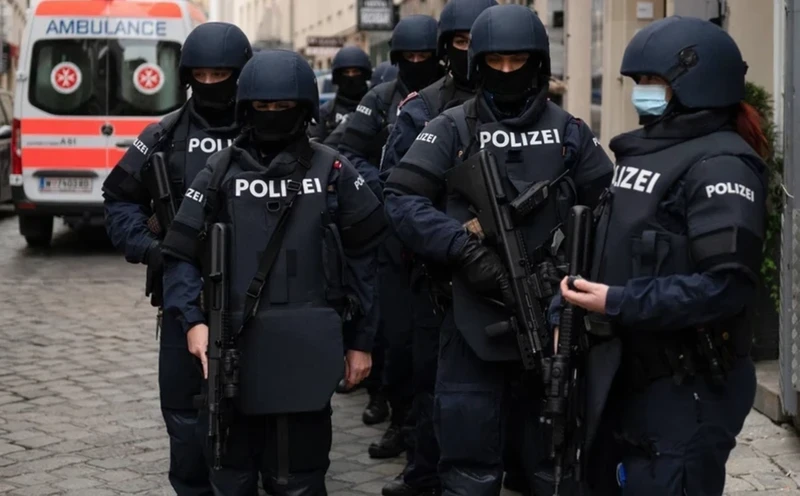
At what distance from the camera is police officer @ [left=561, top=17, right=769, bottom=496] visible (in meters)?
3.62

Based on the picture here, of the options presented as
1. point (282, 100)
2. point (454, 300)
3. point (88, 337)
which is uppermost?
point (282, 100)

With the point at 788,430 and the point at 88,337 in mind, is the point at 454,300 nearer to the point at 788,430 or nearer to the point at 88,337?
the point at 788,430

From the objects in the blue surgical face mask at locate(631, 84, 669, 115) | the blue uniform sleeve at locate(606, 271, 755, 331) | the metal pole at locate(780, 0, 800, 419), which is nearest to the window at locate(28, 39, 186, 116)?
the metal pole at locate(780, 0, 800, 419)

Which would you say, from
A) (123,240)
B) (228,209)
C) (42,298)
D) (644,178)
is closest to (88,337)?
(42,298)

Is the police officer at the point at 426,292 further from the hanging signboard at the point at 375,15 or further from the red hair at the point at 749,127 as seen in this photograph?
the hanging signboard at the point at 375,15

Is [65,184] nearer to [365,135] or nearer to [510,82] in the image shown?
[365,135]

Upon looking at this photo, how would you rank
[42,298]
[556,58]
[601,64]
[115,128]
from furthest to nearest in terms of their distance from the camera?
1. [556,58]
2. [115,128]
3. [601,64]
4. [42,298]

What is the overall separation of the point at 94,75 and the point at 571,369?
1167cm

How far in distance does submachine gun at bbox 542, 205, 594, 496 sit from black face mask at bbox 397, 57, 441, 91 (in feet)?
10.5

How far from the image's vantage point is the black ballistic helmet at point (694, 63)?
3.73m

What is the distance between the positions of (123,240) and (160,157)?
1.26ft

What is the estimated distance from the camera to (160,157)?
5.31m

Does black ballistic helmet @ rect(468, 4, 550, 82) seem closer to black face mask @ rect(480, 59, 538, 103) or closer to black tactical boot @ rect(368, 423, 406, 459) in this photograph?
black face mask @ rect(480, 59, 538, 103)

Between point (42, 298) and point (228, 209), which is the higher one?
point (228, 209)
